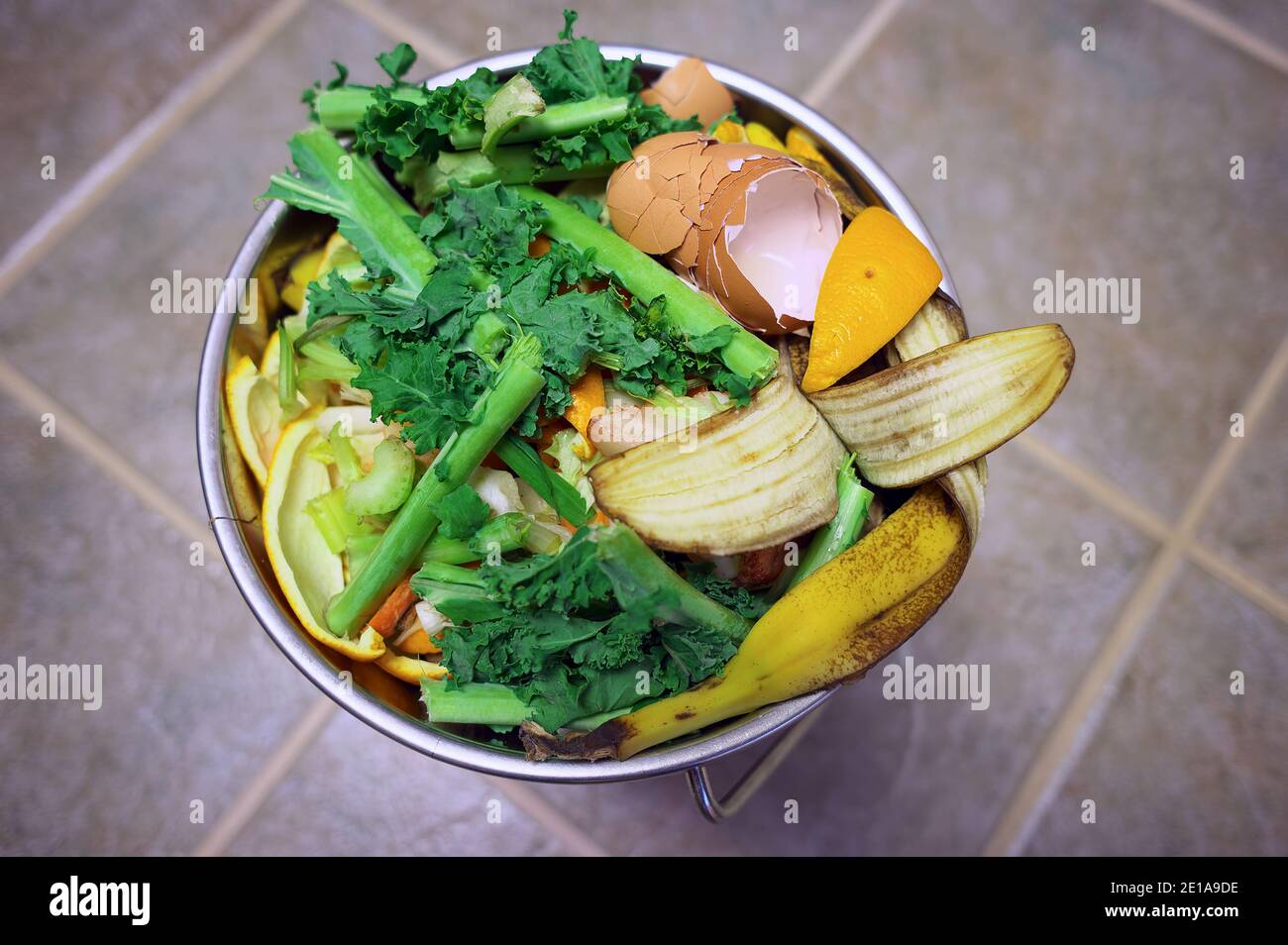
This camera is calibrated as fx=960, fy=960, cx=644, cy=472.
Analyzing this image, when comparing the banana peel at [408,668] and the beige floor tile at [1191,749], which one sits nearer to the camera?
the banana peel at [408,668]

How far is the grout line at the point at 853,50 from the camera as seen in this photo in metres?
1.47

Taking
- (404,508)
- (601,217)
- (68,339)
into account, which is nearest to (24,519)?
(68,339)

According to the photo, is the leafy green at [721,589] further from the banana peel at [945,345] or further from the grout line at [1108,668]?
the grout line at [1108,668]

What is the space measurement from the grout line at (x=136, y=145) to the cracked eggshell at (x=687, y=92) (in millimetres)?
854

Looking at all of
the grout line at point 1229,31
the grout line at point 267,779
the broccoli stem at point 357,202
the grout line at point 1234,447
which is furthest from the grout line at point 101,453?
the grout line at point 1229,31

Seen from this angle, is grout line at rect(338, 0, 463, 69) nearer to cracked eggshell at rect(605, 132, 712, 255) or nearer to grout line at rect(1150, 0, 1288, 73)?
cracked eggshell at rect(605, 132, 712, 255)

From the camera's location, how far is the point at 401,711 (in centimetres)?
82

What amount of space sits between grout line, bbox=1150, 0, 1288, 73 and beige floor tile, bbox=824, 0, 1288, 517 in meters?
0.02

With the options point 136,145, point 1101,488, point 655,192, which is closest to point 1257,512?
point 1101,488

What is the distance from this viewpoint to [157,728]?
126 cm

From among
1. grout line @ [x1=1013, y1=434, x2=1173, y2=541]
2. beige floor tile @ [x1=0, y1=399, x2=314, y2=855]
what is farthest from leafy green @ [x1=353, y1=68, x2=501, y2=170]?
grout line @ [x1=1013, y1=434, x2=1173, y2=541]

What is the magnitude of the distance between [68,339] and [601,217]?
3.00 feet

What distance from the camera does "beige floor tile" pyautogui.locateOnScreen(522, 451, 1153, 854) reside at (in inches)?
50.2

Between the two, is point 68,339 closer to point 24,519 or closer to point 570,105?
point 24,519
